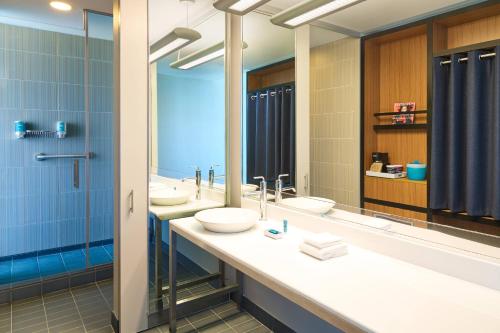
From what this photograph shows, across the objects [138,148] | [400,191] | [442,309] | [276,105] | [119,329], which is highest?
[276,105]

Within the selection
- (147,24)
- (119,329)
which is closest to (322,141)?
(147,24)

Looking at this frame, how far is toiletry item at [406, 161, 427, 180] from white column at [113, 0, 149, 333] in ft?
5.19

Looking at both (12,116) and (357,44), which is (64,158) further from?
(357,44)

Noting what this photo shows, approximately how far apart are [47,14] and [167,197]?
7.18ft

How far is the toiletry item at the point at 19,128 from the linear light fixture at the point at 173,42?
5.87 ft

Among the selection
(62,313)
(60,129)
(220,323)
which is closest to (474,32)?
(220,323)

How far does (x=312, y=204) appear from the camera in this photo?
2.02 meters

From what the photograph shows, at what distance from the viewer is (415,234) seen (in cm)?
152

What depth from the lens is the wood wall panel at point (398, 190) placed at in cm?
155

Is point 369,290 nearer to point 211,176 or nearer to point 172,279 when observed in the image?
point 172,279

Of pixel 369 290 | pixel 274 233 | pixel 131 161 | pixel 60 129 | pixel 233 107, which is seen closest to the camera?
pixel 369 290

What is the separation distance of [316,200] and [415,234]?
61 centimetres

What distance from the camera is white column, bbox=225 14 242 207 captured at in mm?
2588

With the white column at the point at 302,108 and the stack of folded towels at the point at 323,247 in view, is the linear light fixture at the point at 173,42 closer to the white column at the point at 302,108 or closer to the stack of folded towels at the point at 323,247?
the white column at the point at 302,108
